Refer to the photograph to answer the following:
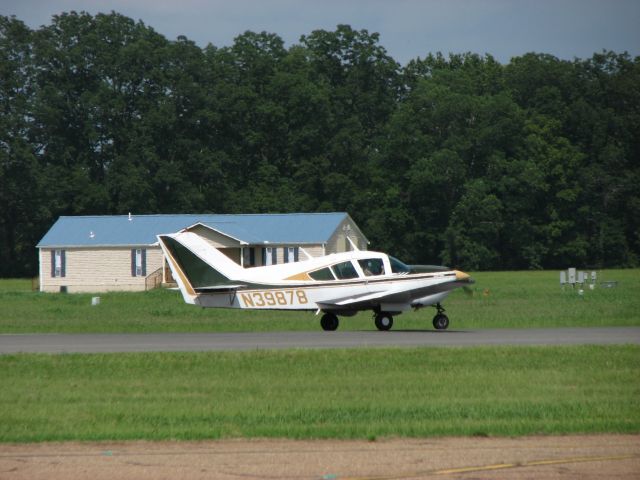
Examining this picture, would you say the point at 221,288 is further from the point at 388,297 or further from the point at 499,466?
the point at 499,466

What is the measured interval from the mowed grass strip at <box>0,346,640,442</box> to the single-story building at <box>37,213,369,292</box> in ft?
144

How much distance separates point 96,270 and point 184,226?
578 centimetres

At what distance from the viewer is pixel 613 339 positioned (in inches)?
1011

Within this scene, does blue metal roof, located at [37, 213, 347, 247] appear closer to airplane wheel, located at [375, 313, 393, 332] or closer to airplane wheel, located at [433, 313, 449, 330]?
airplane wheel, located at [375, 313, 393, 332]

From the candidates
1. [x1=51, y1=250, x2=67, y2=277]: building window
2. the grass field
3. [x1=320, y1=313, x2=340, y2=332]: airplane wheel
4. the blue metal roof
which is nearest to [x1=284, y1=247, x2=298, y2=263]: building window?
the blue metal roof

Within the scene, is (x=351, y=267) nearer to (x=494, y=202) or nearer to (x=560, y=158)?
(x=494, y=202)

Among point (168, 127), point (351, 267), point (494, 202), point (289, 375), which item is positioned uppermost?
point (168, 127)

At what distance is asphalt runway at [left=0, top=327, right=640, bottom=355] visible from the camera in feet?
81.1

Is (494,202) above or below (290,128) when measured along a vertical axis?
below

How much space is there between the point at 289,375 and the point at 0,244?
77.7 metres

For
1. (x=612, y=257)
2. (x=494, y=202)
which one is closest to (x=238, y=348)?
(x=494, y=202)

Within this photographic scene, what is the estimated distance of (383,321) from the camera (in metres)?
30.5

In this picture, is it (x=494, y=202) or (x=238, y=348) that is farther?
(x=494, y=202)

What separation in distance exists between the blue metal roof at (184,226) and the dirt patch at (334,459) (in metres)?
53.4
